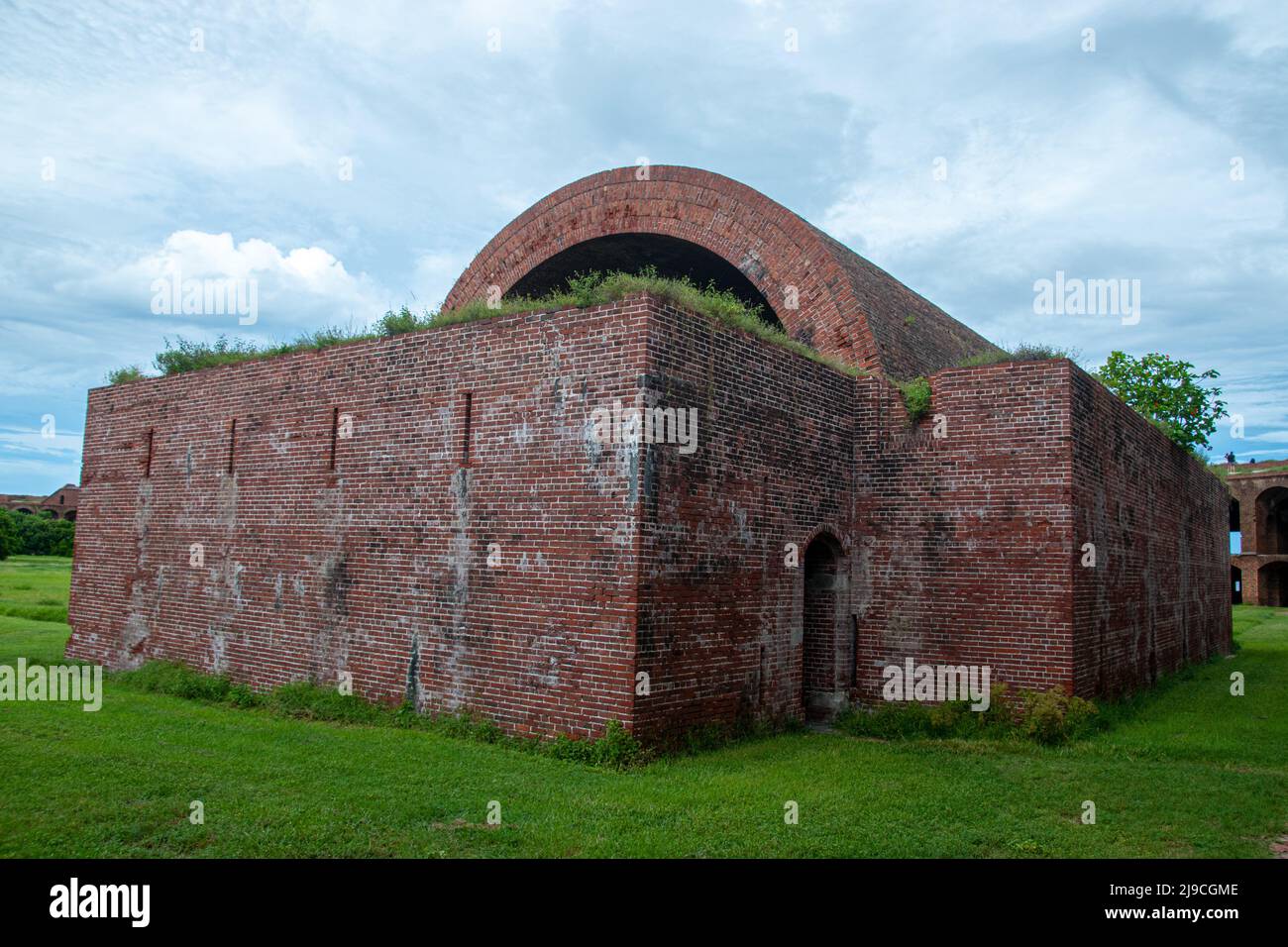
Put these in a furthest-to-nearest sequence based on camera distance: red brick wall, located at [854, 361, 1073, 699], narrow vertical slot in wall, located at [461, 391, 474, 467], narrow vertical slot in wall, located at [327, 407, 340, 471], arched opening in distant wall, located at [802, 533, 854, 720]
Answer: arched opening in distant wall, located at [802, 533, 854, 720] < narrow vertical slot in wall, located at [327, 407, 340, 471] < red brick wall, located at [854, 361, 1073, 699] < narrow vertical slot in wall, located at [461, 391, 474, 467]

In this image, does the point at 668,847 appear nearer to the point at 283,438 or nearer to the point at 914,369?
the point at 283,438

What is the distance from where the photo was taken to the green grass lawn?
5602 mm

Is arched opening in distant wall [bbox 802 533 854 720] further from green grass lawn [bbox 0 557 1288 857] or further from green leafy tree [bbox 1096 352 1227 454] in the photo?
green leafy tree [bbox 1096 352 1227 454]

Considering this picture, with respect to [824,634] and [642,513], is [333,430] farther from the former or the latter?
[824,634]

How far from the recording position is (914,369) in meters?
12.4

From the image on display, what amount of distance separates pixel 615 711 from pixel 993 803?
120 inches

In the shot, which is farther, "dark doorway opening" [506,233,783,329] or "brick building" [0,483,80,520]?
"brick building" [0,483,80,520]

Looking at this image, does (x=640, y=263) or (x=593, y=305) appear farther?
(x=640, y=263)

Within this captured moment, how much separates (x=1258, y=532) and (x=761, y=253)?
3893 cm

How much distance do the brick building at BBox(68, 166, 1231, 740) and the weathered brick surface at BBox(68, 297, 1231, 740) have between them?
33 millimetres

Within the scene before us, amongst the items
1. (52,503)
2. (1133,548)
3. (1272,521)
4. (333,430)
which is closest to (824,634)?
(1133,548)

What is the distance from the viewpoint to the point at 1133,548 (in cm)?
1233

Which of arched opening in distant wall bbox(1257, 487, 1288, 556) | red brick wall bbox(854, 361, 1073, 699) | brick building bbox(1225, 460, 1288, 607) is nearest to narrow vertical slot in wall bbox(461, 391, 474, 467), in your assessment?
red brick wall bbox(854, 361, 1073, 699)

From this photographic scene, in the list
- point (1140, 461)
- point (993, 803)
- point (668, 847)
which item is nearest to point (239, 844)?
point (668, 847)
